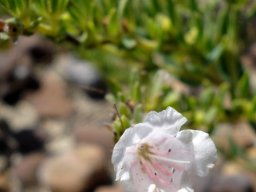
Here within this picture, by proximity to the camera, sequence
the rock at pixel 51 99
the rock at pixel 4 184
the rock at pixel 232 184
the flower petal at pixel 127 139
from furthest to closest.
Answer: the rock at pixel 51 99 < the rock at pixel 4 184 < the rock at pixel 232 184 < the flower petal at pixel 127 139

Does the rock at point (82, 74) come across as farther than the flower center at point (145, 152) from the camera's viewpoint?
Yes

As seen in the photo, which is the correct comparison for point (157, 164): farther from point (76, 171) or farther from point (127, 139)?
point (76, 171)

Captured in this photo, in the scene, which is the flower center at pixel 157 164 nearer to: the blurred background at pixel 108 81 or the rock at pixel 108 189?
the blurred background at pixel 108 81

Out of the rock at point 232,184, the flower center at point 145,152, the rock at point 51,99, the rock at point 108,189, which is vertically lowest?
the rock at point 232,184

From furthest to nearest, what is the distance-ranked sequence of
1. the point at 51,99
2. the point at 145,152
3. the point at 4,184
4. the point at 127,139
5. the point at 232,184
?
1. the point at 51,99
2. the point at 4,184
3. the point at 232,184
4. the point at 145,152
5. the point at 127,139

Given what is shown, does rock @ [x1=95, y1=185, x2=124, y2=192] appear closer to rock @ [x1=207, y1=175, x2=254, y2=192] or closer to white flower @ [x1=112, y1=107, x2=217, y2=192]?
rock @ [x1=207, y1=175, x2=254, y2=192]

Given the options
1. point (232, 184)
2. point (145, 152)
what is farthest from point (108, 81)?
point (232, 184)

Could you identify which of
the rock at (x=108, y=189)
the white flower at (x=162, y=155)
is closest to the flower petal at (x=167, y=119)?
the white flower at (x=162, y=155)
